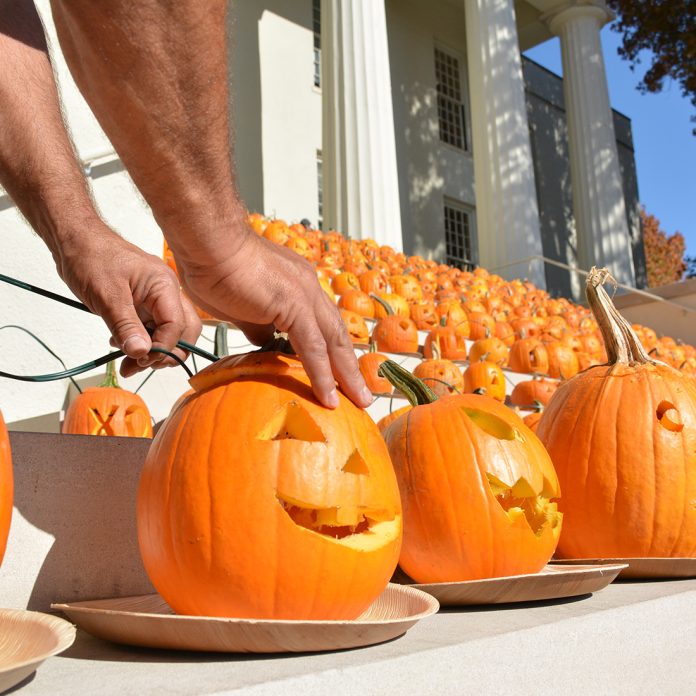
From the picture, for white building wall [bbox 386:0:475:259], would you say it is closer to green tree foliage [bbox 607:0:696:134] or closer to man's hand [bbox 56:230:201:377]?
green tree foliage [bbox 607:0:696:134]

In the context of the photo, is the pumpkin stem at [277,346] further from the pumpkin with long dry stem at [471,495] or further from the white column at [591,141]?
the white column at [591,141]

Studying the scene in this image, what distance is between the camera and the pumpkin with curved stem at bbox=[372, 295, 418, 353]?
5.53 m

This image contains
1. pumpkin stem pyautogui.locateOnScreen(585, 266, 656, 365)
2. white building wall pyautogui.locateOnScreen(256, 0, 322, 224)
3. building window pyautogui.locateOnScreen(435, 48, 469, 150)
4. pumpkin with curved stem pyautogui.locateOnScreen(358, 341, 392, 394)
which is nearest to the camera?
pumpkin stem pyautogui.locateOnScreen(585, 266, 656, 365)

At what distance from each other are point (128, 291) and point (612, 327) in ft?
3.83

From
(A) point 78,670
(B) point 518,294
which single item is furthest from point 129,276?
(B) point 518,294

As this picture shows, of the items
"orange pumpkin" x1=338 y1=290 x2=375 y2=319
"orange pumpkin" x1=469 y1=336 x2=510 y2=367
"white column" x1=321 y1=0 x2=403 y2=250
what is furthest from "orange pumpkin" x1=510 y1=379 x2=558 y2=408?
"white column" x1=321 y1=0 x2=403 y2=250

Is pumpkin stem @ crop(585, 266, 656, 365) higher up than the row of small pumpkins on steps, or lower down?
higher up

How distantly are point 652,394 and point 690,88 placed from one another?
16885 mm

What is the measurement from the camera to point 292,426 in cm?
116

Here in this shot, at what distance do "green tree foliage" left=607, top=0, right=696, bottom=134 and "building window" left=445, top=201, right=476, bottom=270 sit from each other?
5021mm

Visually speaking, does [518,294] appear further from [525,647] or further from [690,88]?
[690,88]

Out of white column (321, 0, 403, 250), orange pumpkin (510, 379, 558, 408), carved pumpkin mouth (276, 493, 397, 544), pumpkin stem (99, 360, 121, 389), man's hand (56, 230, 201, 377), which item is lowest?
carved pumpkin mouth (276, 493, 397, 544)

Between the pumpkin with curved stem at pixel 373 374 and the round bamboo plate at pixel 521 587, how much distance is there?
8.61 ft

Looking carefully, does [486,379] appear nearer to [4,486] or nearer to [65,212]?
[65,212]
